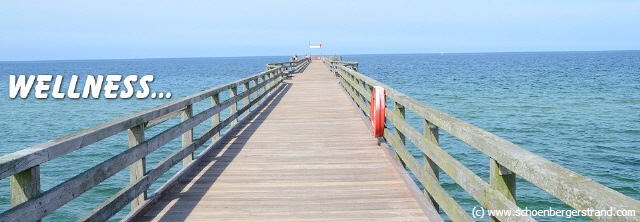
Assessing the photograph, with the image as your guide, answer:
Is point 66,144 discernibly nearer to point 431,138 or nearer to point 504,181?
point 504,181

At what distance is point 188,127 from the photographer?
22.2 feet

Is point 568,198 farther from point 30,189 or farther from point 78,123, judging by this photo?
point 78,123

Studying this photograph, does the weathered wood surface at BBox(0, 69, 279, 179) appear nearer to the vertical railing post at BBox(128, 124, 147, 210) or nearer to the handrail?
the vertical railing post at BBox(128, 124, 147, 210)

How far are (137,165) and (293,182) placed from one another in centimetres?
172

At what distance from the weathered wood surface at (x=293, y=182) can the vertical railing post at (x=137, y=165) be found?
18 centimetres

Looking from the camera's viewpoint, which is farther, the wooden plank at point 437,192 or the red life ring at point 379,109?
the red life ring at point 379,109

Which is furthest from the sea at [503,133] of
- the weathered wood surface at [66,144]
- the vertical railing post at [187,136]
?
the weathered wood surface at [66,144]

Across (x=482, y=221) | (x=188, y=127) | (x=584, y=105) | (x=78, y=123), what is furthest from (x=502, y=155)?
(x=584, y=105)

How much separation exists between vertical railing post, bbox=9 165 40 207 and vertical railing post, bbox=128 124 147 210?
1705mm

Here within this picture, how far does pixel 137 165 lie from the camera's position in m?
5.11

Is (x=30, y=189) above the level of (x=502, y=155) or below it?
below

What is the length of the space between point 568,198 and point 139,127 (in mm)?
3676

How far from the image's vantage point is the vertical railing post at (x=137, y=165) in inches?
195

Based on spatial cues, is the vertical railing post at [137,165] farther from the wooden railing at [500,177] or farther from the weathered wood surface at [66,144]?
the wooden railing at [500,177]
